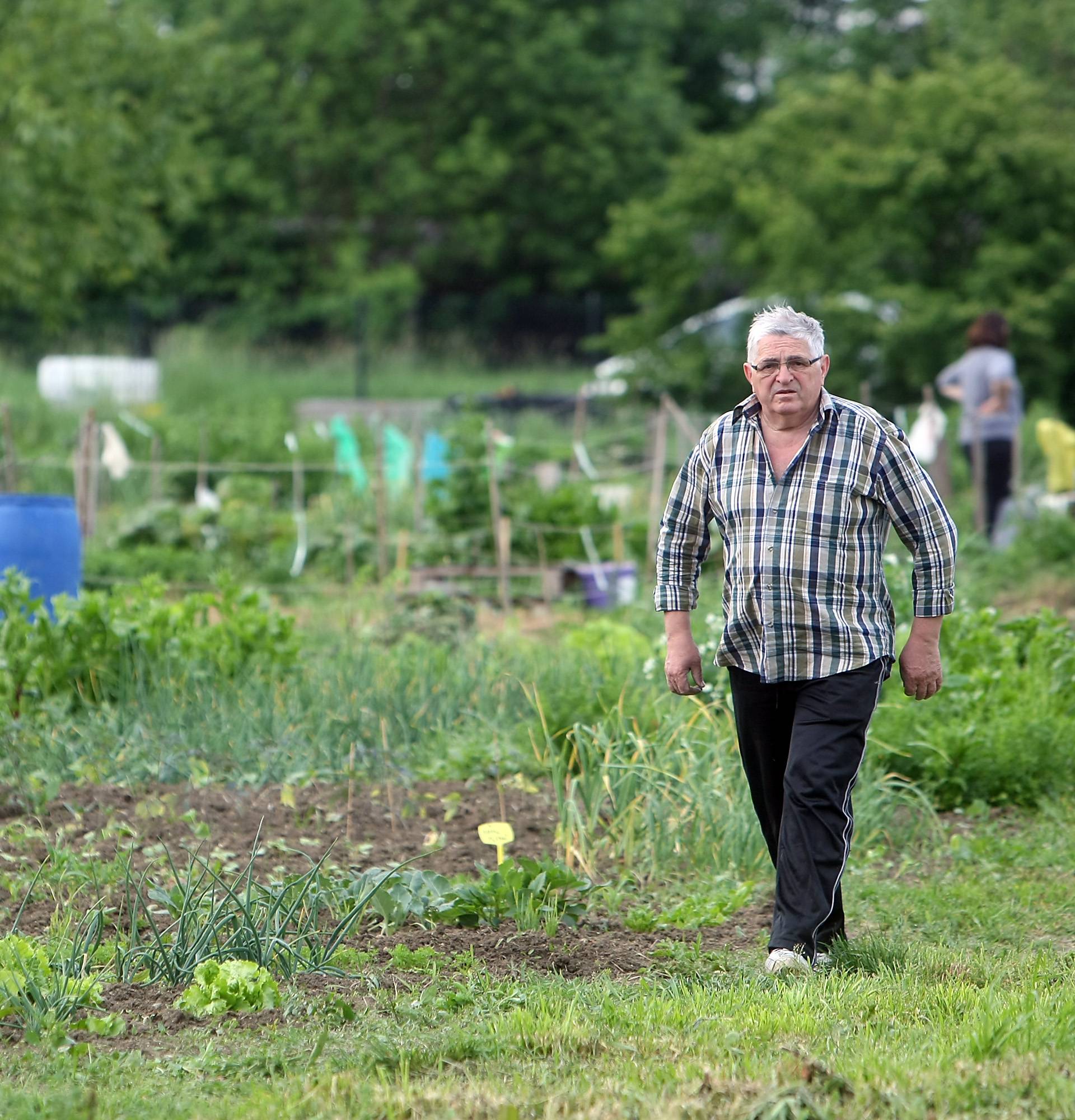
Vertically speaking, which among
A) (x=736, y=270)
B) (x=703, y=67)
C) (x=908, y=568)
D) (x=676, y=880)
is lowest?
(x=676, y=880)

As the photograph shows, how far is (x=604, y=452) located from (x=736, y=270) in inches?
182

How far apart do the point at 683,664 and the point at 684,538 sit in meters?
0.32

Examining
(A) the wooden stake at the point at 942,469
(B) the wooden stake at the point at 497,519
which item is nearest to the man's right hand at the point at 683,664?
(B) the wooden stake at the point at 497,519

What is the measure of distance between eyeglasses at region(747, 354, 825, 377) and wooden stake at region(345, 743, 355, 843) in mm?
1965

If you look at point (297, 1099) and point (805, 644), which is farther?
point (805, 644)

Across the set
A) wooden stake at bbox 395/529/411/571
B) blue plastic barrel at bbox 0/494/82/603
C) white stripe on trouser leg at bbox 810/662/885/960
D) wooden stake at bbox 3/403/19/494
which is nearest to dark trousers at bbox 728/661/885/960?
white stripe on trouser leg at bbox 810/662/885/960

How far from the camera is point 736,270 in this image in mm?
18328

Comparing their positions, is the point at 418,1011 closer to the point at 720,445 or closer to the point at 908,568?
the point at 720,445

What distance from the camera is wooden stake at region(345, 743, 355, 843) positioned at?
481 cm

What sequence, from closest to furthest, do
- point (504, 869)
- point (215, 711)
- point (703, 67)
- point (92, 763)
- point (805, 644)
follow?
1. point (805, 644)
2. point (504, 869)
3. point (92, 763)
4. point (215, 711)
5. point (703, 67)

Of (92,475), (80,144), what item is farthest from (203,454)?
(80,144)

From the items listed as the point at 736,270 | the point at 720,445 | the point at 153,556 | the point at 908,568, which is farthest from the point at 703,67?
the point at 720,445

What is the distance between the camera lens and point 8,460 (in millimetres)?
10953

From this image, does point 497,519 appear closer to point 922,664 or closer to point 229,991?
point 922,664
